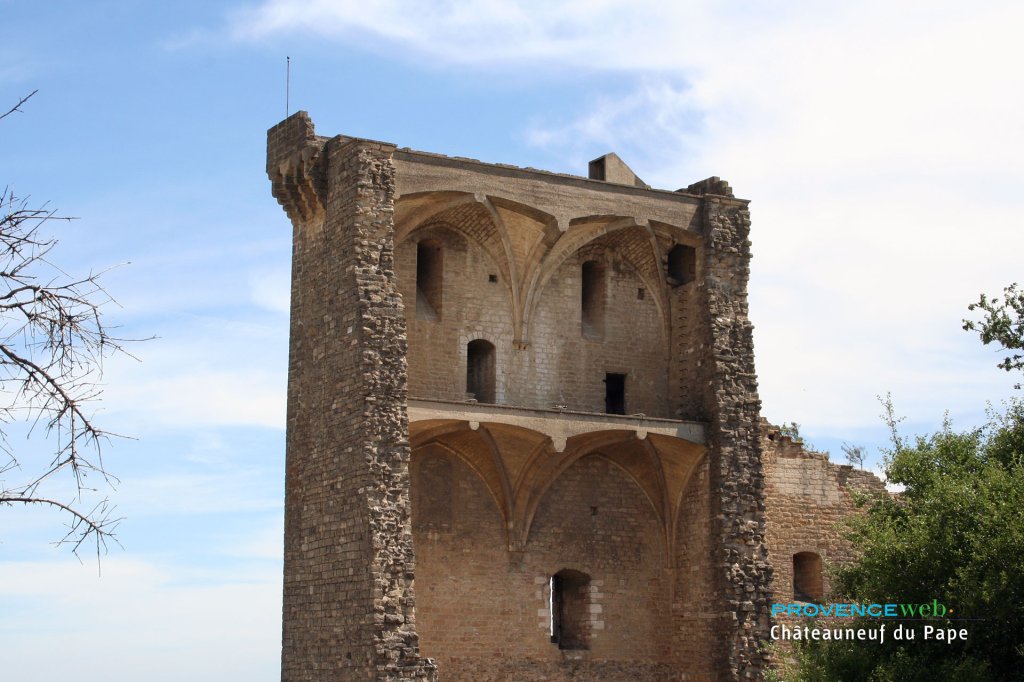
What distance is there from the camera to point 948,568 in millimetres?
22656

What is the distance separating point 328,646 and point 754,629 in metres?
7.52

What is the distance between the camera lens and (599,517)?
27.4m

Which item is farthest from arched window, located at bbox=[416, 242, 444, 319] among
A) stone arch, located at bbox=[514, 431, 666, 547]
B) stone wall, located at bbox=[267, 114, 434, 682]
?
stone arch, located at bbox=[514, 431, 666, 547]

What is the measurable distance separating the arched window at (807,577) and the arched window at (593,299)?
6139mm

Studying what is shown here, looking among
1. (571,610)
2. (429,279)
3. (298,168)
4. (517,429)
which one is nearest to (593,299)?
(429,279)

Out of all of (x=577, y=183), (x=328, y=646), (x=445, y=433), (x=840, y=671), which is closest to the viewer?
(x=840, y=671)

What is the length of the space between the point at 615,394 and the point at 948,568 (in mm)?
7665

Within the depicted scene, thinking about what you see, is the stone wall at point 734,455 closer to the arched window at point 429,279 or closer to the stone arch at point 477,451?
the stone arch at point 477,451

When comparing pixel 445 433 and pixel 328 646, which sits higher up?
pixel 445 433

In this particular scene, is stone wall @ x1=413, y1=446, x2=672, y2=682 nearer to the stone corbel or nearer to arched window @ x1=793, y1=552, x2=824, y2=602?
arched window @ x1=793, y1=552, x2=824, y2=602

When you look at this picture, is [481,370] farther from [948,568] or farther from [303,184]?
[948,568]

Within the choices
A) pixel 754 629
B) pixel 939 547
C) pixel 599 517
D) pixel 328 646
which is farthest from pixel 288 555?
pixel 939 547

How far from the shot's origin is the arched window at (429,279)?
26.5m

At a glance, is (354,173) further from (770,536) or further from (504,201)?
(770,536)
